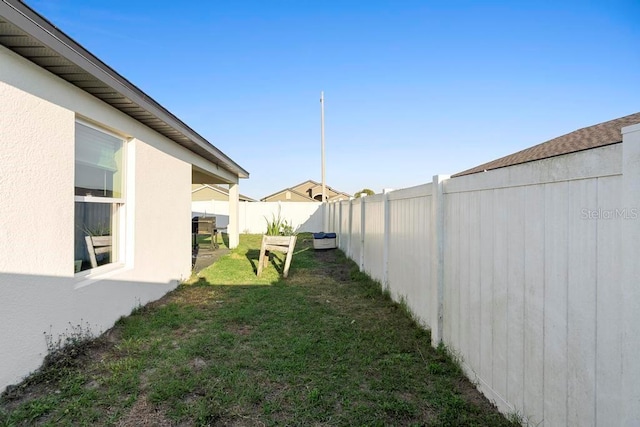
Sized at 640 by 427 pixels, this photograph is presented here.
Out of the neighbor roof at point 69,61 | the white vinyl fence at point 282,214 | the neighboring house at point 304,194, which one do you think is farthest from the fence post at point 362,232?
the neighboring house at point 304,194

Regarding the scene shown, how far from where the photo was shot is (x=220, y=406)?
2.49 metres

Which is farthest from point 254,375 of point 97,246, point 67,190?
point 97,246

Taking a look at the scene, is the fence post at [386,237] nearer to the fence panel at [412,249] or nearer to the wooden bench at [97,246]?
the fence panel at [412,249]

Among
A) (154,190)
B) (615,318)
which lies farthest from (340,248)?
(615,318)

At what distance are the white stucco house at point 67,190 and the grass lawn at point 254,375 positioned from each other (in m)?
0.40

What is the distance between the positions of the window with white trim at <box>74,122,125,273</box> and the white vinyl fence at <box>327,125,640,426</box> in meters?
3.86

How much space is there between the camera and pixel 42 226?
3012 millimetres

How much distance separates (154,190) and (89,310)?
2344 mm

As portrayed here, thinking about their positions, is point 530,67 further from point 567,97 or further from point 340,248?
point 340,248

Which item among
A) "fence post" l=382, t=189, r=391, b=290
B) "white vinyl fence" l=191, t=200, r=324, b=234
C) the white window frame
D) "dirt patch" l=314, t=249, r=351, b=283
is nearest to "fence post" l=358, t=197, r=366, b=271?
"dirt patch" l=314, t=249, r=351, b=283

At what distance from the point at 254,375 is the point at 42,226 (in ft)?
7.57

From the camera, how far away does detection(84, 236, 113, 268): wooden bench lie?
13.2ft

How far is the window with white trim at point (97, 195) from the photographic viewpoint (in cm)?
373

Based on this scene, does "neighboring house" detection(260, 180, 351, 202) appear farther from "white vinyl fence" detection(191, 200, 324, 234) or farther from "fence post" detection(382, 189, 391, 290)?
"fence post" detection(382, 189, 391, 290)
